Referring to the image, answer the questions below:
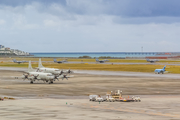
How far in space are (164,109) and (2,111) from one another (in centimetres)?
2395

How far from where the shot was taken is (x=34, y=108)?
162 feet

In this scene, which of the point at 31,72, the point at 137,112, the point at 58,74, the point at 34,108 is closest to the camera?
the point at 137,112

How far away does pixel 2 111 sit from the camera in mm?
46719

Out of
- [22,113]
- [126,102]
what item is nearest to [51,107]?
[22,113]

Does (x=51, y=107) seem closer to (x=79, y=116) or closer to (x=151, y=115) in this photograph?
(x=79, y=116)

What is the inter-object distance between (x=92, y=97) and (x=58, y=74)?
4738cm

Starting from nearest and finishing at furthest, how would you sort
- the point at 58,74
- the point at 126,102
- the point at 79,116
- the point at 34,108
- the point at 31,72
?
the point at 79,116 < the point at 34,108 < the point at 126,102 < the point at 31,72 < the point at 58,74

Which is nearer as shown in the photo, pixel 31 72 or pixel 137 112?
pixel 137 112

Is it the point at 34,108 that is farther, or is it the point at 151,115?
the point at 34,108

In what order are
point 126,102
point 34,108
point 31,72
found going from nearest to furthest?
point 34,108 → point 126,102 → point 31,72

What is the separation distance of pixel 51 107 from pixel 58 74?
54.1 meters

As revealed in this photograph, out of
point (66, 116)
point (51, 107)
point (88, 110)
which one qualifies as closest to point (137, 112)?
point (88, 110)

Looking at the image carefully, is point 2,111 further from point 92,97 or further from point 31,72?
point 31,72

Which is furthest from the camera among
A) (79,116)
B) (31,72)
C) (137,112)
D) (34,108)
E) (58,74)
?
(58,74)
